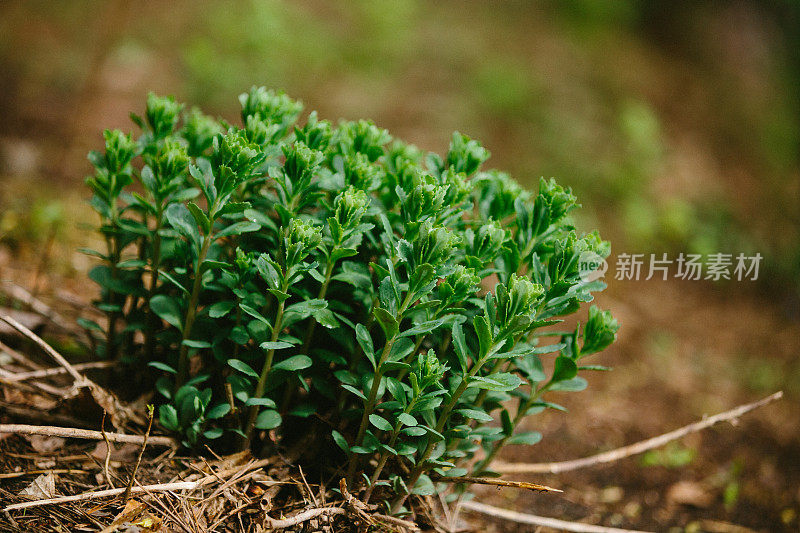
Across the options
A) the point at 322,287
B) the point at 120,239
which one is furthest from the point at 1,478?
the point at 322,287

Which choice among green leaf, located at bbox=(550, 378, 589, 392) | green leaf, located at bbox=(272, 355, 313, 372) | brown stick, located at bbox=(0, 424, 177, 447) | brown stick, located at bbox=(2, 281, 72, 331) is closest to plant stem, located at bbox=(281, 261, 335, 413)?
green leaf, located at bbox=(272, 355, 313, 372)

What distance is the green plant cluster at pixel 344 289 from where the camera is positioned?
1.59 metres

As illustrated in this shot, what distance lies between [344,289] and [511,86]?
547cm

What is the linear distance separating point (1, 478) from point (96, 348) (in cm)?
53

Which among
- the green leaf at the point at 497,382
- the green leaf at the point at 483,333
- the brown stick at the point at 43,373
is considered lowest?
the brown stick at the point at 43,373

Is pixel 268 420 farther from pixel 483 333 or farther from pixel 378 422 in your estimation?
pixel 483 333

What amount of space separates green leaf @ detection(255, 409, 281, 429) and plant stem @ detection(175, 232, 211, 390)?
1.00 feet

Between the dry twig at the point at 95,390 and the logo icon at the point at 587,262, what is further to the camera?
the dry twig at the point at 95,390

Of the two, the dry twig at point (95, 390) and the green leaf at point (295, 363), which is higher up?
the green leaf at point (295, 363)

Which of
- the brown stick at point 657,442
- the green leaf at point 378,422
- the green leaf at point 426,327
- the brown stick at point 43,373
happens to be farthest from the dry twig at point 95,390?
the brown stick at point 657,442

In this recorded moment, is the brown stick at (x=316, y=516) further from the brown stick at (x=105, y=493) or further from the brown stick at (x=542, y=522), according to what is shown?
the brown stick at (x=542, y=522)

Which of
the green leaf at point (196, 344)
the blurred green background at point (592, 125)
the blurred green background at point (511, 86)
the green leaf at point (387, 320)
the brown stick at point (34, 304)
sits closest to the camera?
the green leaf at point (387, 320)

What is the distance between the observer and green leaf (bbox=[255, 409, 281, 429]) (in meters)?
1.77

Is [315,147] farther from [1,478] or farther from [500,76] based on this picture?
[500,76]
